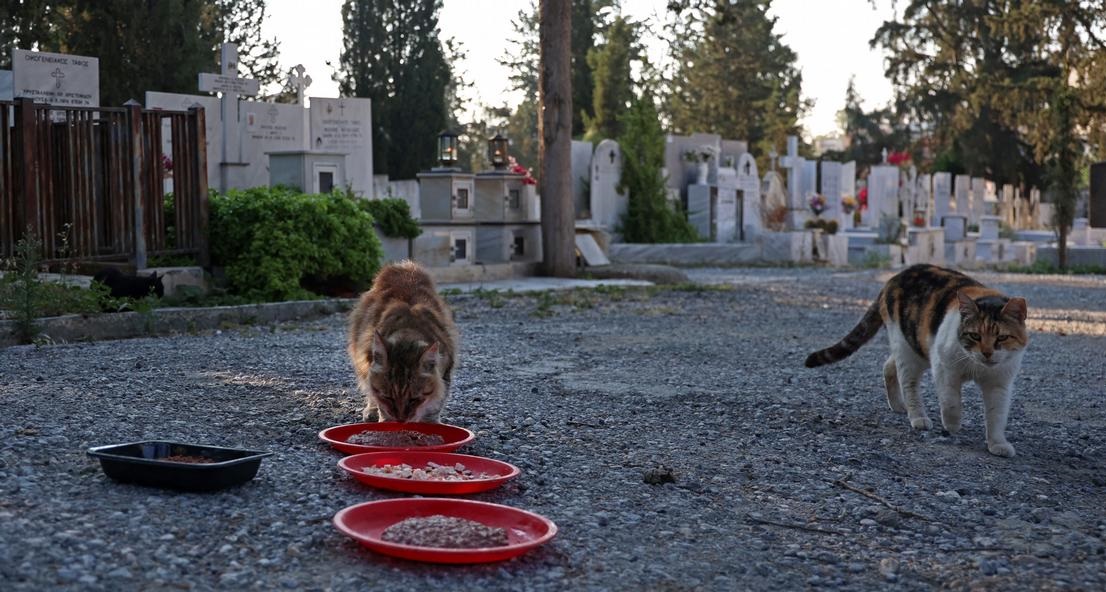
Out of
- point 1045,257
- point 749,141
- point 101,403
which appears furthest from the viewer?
point 749,141

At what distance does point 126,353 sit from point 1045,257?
21067mm

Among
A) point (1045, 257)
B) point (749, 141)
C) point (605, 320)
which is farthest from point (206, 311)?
point (749, 141)

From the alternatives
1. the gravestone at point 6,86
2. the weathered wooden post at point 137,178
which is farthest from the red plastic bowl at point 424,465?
the gravestone at point 6,86

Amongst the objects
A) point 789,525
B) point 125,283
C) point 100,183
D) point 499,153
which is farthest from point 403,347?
point 499,153

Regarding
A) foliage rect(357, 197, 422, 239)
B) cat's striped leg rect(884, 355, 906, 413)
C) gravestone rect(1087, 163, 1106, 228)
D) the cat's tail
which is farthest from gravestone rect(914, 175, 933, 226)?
cat's striped leg rect(884, 355, 906, 413)

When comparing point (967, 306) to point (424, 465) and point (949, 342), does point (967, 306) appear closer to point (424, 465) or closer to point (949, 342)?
point (949, 342)

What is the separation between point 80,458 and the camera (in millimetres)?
4527

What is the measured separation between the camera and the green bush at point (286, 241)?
11.7 m

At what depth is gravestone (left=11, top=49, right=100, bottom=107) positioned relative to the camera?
14.6 meters

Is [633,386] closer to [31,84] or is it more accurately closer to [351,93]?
[31,84]

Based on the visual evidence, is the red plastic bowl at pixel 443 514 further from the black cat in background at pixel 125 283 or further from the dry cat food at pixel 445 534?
the black cat in background at pixel 125 283

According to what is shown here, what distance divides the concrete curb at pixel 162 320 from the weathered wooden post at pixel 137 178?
55.6 inches

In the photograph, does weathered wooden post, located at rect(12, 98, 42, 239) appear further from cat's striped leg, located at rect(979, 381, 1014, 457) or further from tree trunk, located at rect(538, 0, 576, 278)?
tree trunk, located at rect(538, 0, 576, 278)

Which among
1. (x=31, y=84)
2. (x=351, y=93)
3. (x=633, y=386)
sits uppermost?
(x=351, y=93)
